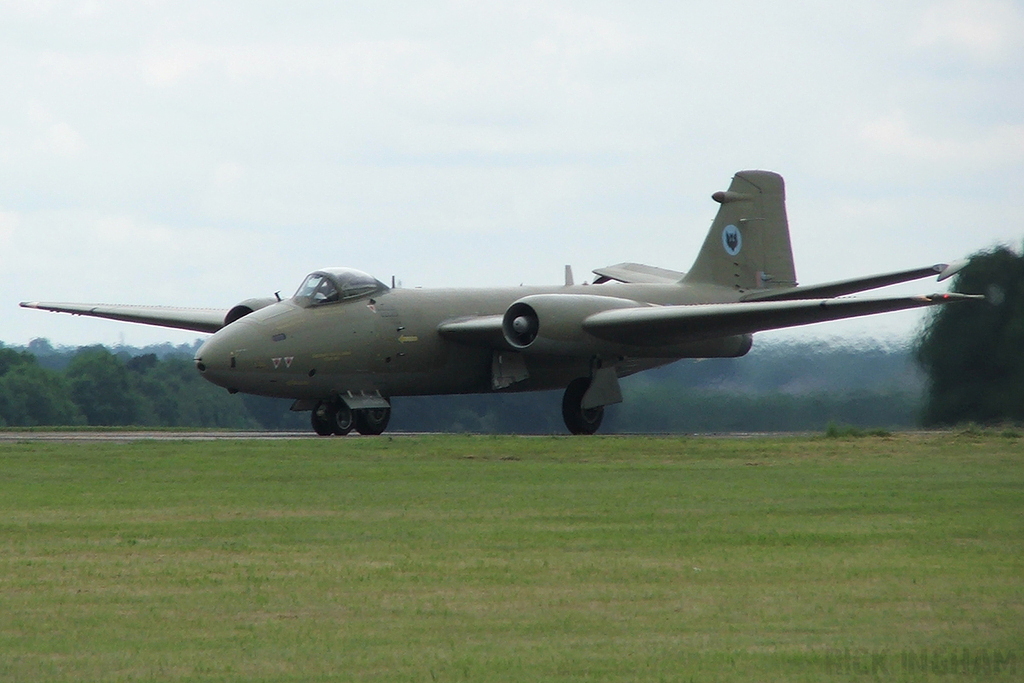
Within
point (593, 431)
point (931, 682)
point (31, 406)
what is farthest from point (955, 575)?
point (31, 406)

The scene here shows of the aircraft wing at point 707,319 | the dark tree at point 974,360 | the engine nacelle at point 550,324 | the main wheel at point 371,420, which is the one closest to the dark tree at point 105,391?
the main wheel at point 371,420

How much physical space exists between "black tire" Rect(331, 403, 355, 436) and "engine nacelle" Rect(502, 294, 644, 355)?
3203 millimetres

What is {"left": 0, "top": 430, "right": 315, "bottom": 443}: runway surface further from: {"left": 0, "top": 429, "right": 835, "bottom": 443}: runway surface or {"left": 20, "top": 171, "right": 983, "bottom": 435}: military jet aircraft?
{"left": 20, "top": 171, "right": 983, "bottom": 435}: military jet aircraft

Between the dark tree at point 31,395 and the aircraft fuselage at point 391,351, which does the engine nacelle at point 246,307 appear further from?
the dark tree at point 31,395

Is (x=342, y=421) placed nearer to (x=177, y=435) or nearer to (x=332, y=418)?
(x=332, y=418)

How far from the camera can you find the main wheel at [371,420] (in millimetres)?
26672

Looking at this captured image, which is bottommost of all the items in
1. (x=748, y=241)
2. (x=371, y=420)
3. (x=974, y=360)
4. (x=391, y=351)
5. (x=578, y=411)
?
(x=578, y=411)

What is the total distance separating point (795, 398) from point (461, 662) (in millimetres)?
21898

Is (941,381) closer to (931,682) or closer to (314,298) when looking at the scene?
(314,298)

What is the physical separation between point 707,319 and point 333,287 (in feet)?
22.4

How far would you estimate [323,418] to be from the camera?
88.6 feet

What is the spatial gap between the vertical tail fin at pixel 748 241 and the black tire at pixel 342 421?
9.37 meters

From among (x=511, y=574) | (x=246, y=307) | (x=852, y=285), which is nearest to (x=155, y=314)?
(x=246, y=307)

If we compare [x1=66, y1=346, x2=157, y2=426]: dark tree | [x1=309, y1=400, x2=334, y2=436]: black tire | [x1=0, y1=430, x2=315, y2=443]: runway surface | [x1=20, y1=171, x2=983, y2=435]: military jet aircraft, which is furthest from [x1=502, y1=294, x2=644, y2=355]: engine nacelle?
[x1=66, y1=346, x2=157, y2=426]: dark tree
